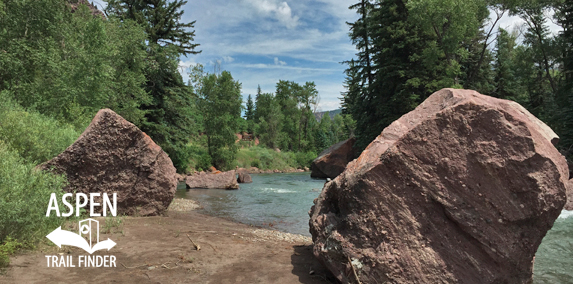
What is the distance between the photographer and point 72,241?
5410mm

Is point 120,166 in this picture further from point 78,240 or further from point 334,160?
point 334,160

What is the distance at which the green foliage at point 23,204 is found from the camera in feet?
14.9

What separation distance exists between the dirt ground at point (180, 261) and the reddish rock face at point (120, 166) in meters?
1.76

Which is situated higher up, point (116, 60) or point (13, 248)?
point (116, 60)

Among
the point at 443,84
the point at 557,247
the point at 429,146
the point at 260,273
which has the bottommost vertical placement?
the point at 557,247

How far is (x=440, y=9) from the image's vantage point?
834 inches

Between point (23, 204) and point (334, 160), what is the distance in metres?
26.7

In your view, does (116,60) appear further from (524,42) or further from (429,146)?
(524,42)

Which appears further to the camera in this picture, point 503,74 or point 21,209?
point 503,74

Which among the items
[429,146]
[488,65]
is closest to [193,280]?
[429,146]

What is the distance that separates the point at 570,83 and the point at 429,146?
91.2ft

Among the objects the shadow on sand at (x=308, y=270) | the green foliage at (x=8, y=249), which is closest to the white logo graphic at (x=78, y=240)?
the green foliage at (x=8, y=249)

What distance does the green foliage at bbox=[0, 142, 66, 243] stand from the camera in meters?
4.55

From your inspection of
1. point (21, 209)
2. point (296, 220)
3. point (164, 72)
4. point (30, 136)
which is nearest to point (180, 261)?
point (21, 209)
